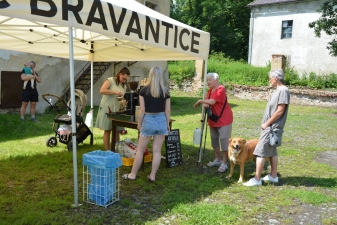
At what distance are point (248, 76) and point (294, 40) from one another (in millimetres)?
5591

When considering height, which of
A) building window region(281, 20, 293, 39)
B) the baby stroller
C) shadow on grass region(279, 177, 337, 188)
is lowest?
→ shadow on grass region(279, 177, 337, 188)

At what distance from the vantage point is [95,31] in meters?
3.87

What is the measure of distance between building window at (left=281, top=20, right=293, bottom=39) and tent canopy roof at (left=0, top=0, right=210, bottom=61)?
22733mm

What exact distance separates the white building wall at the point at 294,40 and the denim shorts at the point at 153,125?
2313 cm

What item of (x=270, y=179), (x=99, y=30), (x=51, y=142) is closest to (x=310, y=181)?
(x=270, y=179)

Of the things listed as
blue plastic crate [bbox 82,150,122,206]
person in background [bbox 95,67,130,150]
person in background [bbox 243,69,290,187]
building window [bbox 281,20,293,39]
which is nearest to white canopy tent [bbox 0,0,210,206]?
blue plastic crate [bbox 82,150,122,206]

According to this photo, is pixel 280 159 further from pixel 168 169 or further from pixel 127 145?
pixel 127 145

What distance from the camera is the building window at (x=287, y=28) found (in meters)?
26.6

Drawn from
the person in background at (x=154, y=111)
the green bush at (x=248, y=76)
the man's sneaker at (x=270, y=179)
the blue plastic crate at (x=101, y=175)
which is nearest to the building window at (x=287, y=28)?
the green bush at (x=248, y=76)

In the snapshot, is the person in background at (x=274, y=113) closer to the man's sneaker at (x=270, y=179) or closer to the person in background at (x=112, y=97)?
the man's sneaker at (x=270, y=179)

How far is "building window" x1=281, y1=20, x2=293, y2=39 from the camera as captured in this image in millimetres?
26609

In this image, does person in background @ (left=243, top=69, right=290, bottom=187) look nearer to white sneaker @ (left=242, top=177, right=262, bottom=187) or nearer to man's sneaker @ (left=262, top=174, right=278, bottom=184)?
white sneaker @ (left=242, top=177, right=262, bottom=187)

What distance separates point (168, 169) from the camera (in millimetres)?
5992

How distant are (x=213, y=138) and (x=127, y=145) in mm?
1630
